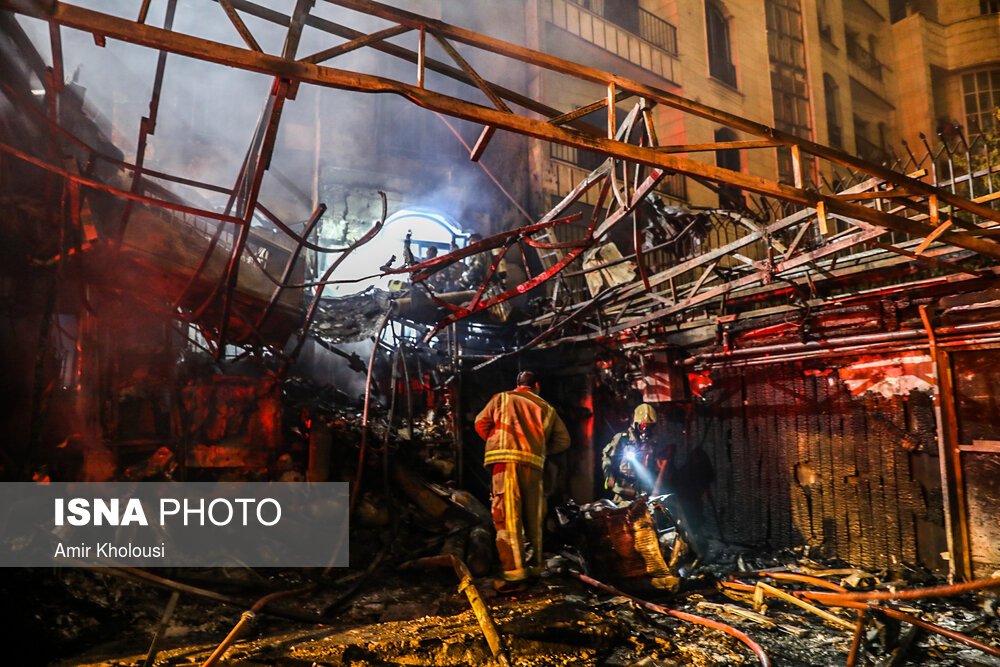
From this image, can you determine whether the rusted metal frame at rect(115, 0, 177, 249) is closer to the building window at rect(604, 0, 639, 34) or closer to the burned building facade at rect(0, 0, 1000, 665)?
the burned building facade at rect(0, 0, 1000, 665)

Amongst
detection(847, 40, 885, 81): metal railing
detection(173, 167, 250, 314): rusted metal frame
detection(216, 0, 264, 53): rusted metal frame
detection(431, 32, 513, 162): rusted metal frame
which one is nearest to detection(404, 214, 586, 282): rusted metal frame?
detection(431, 32, 513, 162): rusted metal frame

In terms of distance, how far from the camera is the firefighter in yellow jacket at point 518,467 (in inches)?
252

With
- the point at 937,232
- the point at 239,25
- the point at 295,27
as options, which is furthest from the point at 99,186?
the point at 937,232

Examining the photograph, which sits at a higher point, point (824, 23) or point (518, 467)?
point (824, 23)

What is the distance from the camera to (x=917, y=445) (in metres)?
7.80

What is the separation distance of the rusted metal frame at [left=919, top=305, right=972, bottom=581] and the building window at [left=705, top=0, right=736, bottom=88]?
16.8 meters

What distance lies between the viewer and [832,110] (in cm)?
2327

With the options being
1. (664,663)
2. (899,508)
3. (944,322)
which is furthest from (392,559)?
(944,322)

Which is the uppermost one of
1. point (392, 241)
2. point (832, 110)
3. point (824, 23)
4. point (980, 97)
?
point (824, 23)

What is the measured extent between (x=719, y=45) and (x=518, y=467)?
2146 centimetres

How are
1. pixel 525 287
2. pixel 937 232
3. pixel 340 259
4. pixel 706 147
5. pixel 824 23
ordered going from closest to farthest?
1. pixel 706 147
2. pixel 937 232
3. pixel 340 259
4. pixel 525 287
5. pixel 824 23

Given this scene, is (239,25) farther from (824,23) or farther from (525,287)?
(824,23)

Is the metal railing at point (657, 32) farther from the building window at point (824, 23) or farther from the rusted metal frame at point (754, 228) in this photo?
the rusted metal frame at point (754, 228)

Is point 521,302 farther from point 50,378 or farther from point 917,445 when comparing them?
point 50,378
